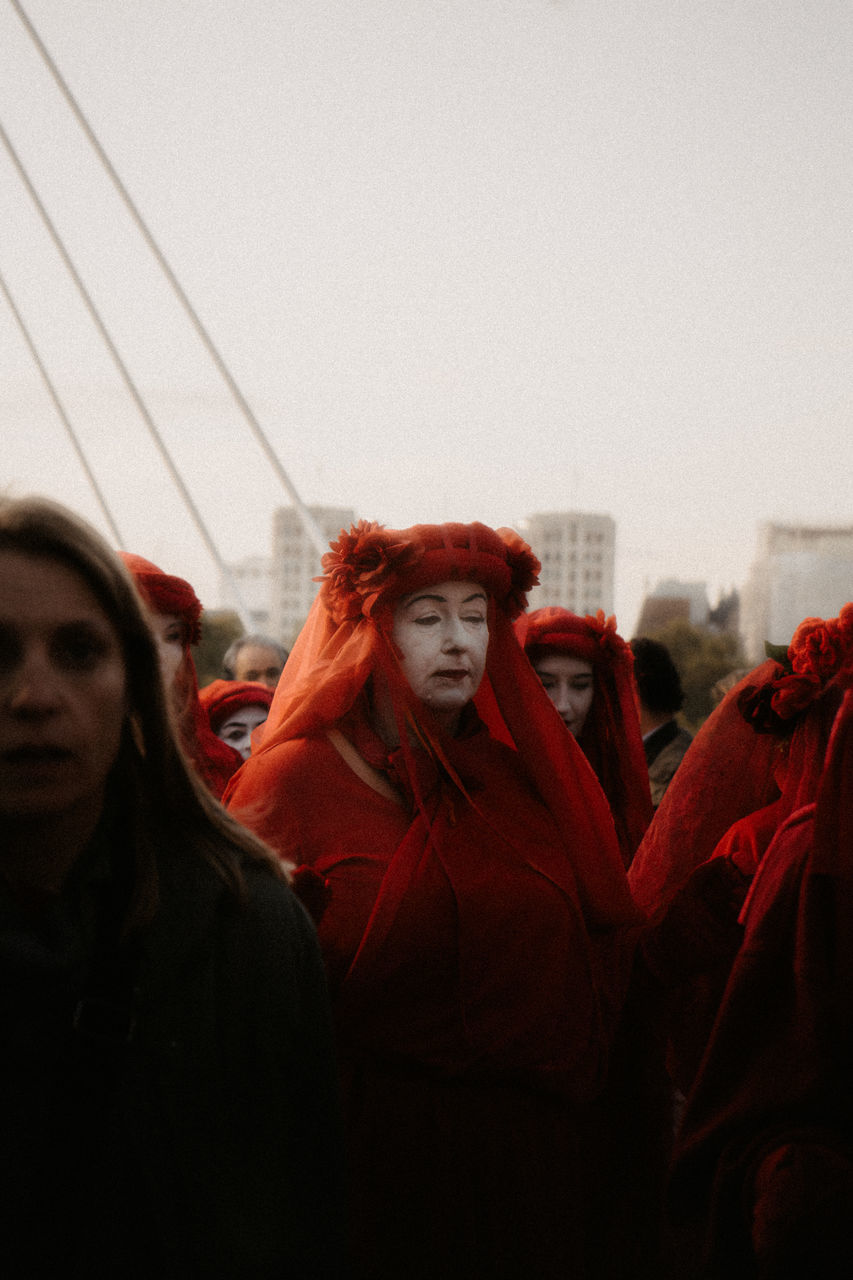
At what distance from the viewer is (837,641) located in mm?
2709

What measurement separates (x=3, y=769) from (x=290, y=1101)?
1.76 feet

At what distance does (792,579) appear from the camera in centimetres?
4634

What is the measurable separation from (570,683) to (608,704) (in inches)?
5.9

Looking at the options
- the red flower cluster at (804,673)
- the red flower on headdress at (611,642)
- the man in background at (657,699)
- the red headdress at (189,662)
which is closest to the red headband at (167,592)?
the red headdress at (189,662)

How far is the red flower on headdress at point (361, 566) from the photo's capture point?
122 inches

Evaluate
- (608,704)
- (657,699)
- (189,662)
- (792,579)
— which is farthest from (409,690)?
(792,579)

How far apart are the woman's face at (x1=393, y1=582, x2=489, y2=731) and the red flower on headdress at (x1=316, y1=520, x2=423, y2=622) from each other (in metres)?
0.08

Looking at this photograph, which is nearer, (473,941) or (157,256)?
(473,941)

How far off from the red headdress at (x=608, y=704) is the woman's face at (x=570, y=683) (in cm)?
2

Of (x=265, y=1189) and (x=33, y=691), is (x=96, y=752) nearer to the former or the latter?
(x=33, y=691)

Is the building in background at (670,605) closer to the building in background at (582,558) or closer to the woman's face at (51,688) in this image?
the building in background at (582,558)

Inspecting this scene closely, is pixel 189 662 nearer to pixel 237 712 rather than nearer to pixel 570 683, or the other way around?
pixel 237 712

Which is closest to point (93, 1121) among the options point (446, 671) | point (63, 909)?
point (63, 909)

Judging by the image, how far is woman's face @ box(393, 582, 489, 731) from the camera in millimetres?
3043
